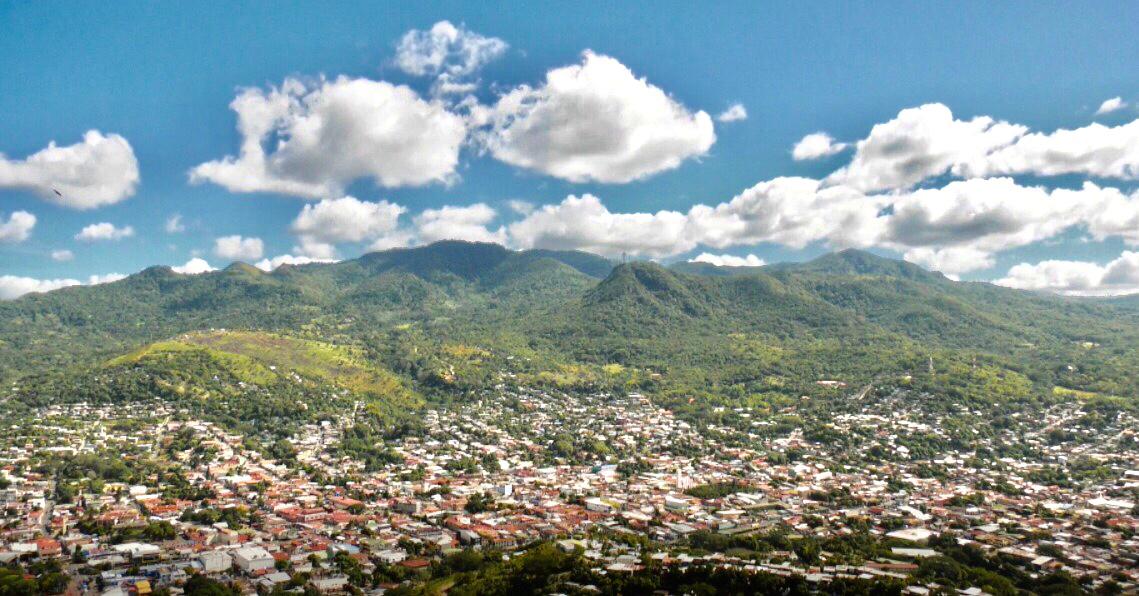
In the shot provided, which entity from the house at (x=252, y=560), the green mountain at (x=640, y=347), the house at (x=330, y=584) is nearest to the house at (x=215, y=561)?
the house at (x=252, y=560)

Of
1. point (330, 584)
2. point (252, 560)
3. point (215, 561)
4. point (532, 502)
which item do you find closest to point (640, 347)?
point (532, 502)

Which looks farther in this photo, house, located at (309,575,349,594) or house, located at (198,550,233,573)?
house, located at (198,550,233,573)

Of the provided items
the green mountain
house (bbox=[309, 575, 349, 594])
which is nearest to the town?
house (bbox=[309, 575, 349, 594])

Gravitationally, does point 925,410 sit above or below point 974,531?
above

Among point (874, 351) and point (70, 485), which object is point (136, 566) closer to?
point (70, 485)

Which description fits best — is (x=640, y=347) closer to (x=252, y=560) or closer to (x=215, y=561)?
(x=252, y=560)

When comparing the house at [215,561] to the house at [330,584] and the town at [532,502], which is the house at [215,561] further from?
the house at [330,584]

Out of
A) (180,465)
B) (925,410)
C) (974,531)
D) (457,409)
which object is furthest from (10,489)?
(925,410)

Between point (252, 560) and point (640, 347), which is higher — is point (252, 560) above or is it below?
below

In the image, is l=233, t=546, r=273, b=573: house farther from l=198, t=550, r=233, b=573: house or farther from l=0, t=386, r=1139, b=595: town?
l=198, t=550, r=233, b=573: house

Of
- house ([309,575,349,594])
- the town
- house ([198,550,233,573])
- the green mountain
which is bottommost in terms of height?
house ([309,575,349,594])

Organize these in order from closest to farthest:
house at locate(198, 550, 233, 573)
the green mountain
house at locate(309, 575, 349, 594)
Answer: house at locate(309, 575, 349, 594) < house at locate(198, 550, 233, 573) < the green mountain
